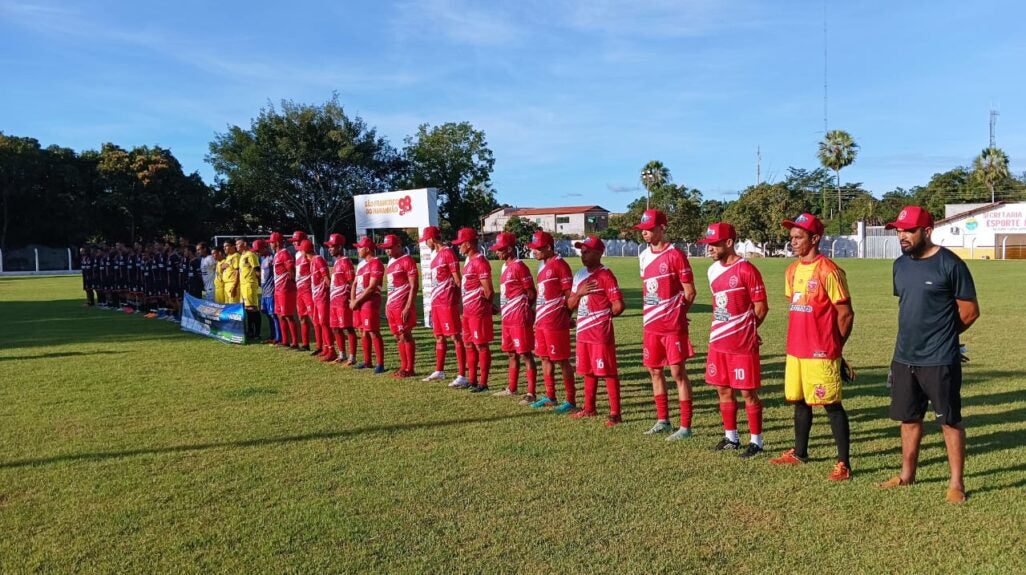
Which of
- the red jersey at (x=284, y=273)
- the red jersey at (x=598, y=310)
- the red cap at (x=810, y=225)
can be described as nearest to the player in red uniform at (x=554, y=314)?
the red jersey at (x=598, y=310)

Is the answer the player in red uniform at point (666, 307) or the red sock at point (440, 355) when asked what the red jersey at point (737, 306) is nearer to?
the player in red uniform at point (666, 307)

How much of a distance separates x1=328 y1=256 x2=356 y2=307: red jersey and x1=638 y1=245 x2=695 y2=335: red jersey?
586 cm

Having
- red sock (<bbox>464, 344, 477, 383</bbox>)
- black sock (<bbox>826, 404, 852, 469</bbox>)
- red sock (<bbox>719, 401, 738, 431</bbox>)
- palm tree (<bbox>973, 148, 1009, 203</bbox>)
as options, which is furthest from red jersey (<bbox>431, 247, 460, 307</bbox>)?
palm tree (<bbox>973, 148, 1009, 203</bbox>)

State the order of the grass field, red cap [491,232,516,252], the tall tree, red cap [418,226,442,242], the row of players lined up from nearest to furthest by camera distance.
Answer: the grass field, the row of players lined up, red cap [491,232,516,252], red cap [418,226,442,242], the tall tree

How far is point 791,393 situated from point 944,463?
57.5 inches

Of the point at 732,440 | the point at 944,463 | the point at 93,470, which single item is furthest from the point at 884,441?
the point at 93,470

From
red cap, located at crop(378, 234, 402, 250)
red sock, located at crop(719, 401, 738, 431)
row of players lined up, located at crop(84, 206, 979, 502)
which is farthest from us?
red cap, located at crop(378, 234, 402, 250)

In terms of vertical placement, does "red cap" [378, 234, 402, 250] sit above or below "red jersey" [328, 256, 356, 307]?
above

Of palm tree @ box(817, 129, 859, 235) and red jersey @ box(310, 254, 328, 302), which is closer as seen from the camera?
red jersey @ box(310, 254, 328, 302)

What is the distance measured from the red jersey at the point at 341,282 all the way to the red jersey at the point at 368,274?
650mm

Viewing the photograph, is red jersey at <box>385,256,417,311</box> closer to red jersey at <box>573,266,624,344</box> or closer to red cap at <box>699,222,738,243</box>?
red jersey at <box>573,266,624,344</box>

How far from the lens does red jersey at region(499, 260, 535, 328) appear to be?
8719mm

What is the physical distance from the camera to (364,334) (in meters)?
11.2

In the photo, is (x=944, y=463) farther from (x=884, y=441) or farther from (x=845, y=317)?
(x=845, y=317)
